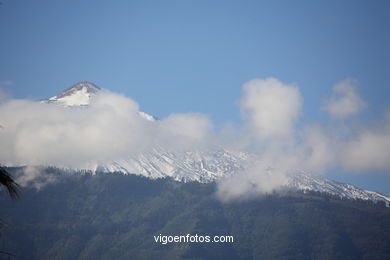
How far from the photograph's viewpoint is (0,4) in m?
11.9

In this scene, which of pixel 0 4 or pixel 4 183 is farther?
pixel 0 4

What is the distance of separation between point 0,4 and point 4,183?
12.1ft

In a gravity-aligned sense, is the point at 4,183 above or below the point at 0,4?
below

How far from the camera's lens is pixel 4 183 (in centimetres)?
1105
